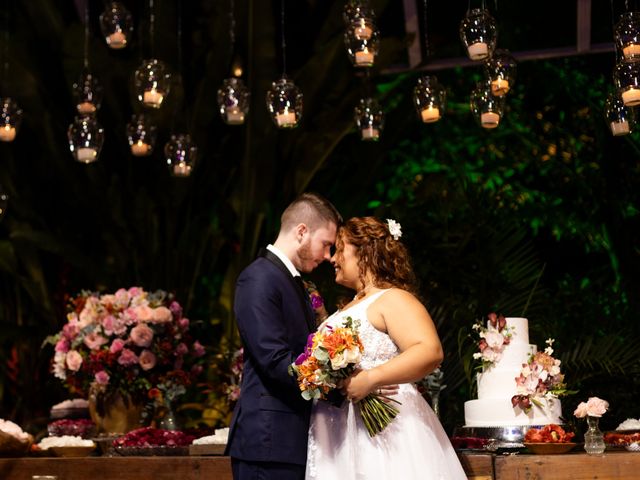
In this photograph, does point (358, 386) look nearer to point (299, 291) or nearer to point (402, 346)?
point (402, 346)

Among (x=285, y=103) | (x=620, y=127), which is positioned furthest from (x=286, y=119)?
(x=620, y=127)

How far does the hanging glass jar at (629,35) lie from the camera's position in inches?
182

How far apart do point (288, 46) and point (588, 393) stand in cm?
426

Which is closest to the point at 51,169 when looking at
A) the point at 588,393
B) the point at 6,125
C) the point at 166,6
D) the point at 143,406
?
the point at 166,6

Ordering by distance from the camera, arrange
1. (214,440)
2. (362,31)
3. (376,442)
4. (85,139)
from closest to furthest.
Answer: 1. (376,442)
2. (214,440)
3. (362,31)
4. (85,139)

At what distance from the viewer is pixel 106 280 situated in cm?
762

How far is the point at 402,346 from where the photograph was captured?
3676 millimetres

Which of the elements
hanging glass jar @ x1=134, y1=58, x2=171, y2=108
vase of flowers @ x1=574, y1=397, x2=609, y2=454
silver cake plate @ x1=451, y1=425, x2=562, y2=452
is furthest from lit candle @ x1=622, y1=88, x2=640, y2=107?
hanging glass jar @ x1=134, y1=58, x2=171, y2=108

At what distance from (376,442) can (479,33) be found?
7.04 feet

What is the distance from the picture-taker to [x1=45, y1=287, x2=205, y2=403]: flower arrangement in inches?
216

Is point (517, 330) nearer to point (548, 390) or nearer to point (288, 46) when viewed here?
point (548, 390)

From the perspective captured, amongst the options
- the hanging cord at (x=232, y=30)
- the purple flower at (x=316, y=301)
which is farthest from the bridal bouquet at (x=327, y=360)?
the hanging cord at (x=232, y=30)

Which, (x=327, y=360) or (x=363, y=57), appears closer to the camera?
(x=327, y=360)

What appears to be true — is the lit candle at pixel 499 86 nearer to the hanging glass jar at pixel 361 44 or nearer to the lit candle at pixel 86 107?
the hanging glass jar at pixel 361 44
